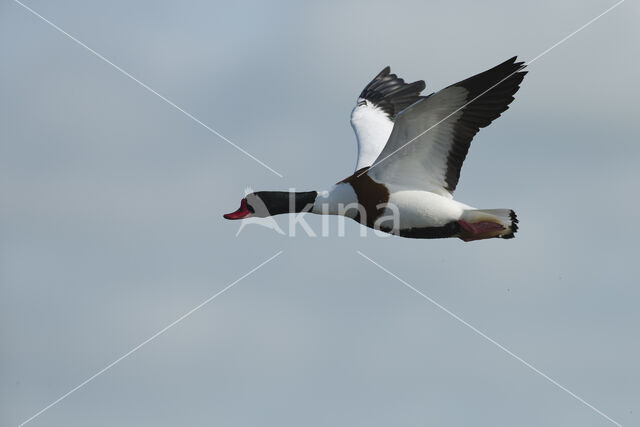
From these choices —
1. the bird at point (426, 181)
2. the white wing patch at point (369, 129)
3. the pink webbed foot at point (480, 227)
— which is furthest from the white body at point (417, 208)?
the white wing patch at point (369, 129)

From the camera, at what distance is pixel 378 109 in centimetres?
1235

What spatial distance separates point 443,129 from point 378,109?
2897mm

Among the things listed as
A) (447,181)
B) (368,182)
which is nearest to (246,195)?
(368,182)

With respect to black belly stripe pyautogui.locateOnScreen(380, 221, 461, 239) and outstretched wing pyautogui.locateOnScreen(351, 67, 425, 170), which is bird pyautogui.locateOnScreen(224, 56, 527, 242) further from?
outstretched wing pyautogui.locateOnScreen(351, 67, 425, 170)

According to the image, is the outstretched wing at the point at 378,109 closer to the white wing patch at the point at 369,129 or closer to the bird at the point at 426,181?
the white wing patch at the point at 369,129

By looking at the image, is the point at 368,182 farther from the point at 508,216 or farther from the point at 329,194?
the point at 508,216

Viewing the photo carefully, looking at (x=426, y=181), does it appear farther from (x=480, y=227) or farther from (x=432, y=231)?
(x=480, y=227)

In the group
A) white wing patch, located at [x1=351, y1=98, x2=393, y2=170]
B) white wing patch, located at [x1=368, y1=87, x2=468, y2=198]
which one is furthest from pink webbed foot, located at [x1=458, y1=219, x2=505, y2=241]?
white wing patch, located at [x1=351, y1=98, x2=393, y2=170]

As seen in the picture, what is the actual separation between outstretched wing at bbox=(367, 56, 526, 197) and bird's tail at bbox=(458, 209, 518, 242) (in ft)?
1.65

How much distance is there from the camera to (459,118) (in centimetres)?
940

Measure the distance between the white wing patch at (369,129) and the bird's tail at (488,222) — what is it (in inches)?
63.0

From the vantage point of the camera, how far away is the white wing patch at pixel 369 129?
11.1 metres

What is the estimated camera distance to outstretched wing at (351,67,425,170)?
37.0 feet

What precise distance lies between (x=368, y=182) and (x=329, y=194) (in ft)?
1.50
